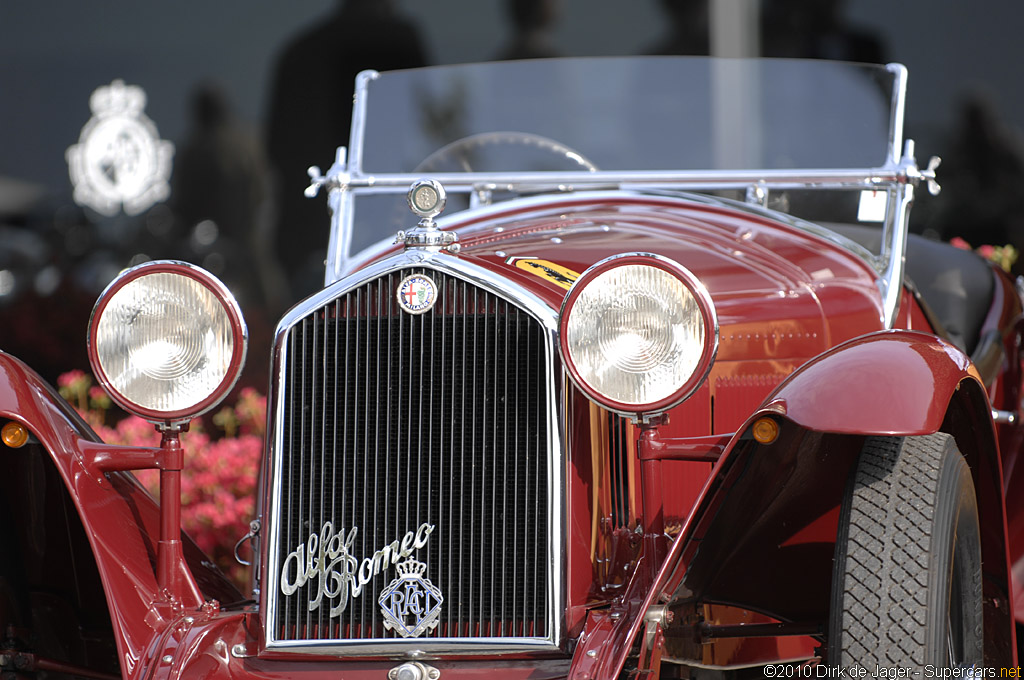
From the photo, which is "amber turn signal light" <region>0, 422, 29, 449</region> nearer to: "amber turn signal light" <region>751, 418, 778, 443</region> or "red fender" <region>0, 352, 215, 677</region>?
"red fender" <region>0, 352, 215, 677</region>

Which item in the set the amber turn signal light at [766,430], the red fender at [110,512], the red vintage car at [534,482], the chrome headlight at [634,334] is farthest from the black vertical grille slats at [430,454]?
the amber turn signal light at [766,430]

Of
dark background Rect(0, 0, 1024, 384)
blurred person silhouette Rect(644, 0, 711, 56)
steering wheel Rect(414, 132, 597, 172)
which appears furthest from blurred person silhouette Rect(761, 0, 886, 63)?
steering wheel Rect(414, 132, 597, 172)

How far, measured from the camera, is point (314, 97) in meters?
6.62

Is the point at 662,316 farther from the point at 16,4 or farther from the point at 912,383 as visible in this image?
the point at 16,4

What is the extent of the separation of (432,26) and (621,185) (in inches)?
143

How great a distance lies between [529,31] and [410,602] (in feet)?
15.8

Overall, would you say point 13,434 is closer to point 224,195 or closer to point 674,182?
point 674,182

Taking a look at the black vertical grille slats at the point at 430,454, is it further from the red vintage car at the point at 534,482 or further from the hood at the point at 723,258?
the hood at the point at 723,258

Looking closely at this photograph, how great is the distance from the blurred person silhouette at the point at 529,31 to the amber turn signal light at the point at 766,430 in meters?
4.60

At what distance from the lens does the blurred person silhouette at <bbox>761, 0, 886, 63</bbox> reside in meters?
6.17

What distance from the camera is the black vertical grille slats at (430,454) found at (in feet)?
7.41

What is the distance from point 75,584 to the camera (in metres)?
2.71

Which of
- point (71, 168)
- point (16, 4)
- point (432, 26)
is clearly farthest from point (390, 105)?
point (16, 4)

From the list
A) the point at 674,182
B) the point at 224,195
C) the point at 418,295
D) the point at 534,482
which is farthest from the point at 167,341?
the point at 224,195
